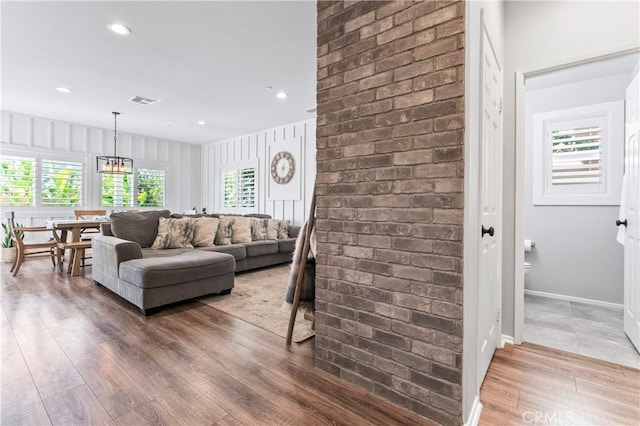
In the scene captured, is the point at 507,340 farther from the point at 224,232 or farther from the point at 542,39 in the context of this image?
the point at 224,232

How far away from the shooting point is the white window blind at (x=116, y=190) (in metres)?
6.56

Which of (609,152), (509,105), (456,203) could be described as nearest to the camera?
(456,203)

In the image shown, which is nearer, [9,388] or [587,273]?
[9,388]

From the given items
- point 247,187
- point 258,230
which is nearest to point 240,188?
point 247,187

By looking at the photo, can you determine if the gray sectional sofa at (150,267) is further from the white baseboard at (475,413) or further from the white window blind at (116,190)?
the white window blind at (116,190)

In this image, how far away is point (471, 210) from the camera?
135 cm

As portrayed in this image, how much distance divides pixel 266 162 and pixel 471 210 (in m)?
5.76

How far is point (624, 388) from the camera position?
1.67 meters

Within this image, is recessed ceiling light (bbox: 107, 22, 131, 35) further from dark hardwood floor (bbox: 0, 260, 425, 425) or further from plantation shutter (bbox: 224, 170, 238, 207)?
plantation shutter (bbox: 224, 170, 238, 207)

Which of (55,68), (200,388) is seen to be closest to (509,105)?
(200,388)

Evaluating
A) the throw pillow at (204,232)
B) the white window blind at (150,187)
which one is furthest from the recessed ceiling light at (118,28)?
the white window blind at (150,187)

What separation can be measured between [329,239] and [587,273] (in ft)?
10.7

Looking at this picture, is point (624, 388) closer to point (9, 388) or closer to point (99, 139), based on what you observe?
point (9, 388)

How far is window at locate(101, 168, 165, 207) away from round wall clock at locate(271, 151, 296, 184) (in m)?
3.24
